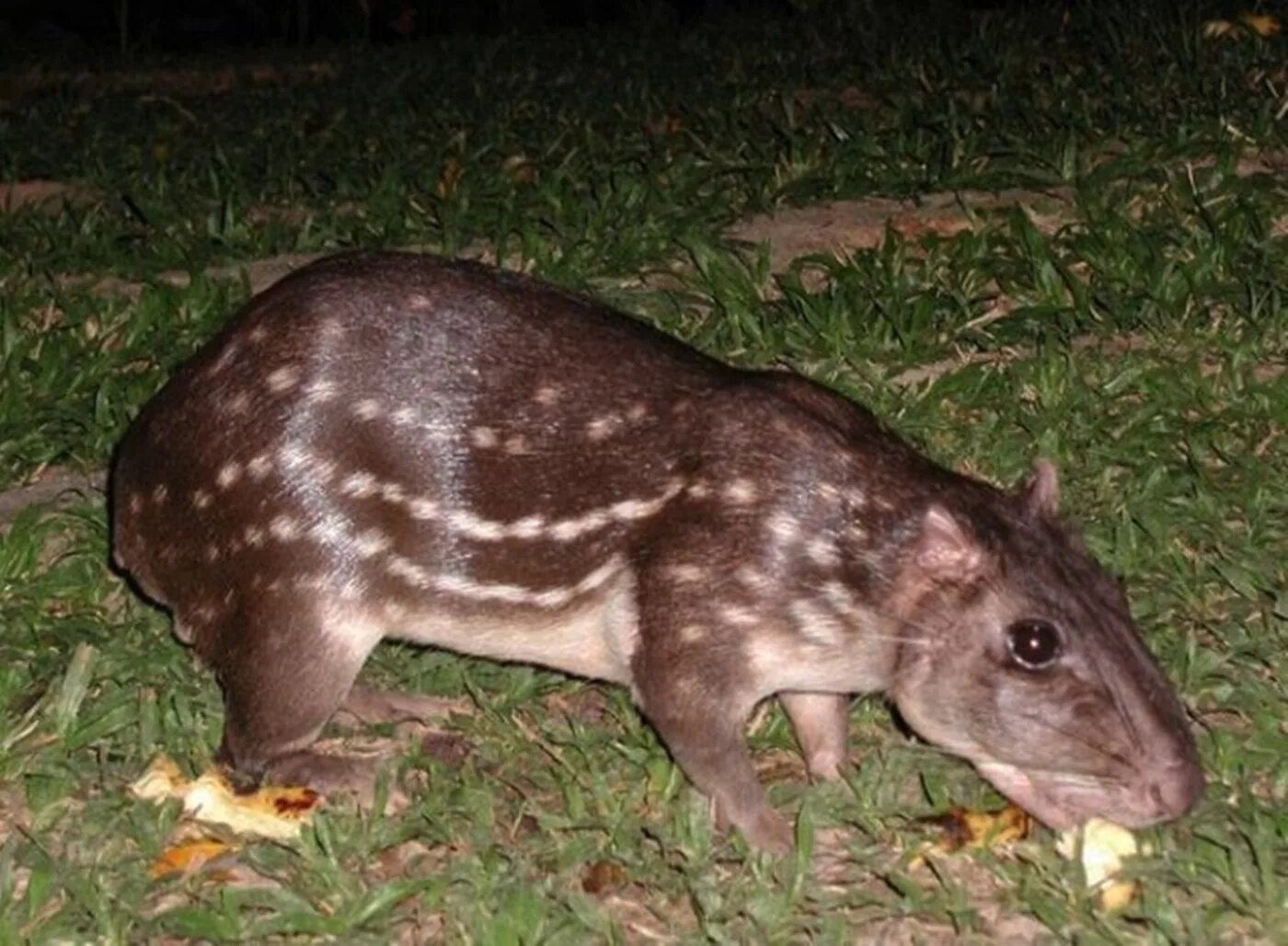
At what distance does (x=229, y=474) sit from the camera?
15.0ft

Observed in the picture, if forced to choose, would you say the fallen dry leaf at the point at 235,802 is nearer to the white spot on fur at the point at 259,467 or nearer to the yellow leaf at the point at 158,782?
the yellow leaf at the point at 158,782

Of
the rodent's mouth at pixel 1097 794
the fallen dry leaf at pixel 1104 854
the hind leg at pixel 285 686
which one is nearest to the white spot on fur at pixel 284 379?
the hind leg at pixel 285 686

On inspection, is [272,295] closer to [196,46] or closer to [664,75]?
[664,75]

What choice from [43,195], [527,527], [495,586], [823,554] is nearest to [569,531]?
[527,527]

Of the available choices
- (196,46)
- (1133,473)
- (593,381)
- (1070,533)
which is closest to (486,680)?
(593,381)

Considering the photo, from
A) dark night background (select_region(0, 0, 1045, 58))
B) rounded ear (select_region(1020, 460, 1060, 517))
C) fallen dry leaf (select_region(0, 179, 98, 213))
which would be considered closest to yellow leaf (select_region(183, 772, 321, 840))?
rounded ear (select_region(1020, 460, 1060, 517))

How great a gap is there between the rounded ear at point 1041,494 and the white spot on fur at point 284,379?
165cm

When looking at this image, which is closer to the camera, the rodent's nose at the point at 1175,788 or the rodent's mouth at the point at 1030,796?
the rodent's nose at the point at 1175,788

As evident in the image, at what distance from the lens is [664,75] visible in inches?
451

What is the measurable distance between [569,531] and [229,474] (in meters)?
0.78

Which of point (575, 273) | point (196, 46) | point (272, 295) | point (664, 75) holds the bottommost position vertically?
point (196, 46)

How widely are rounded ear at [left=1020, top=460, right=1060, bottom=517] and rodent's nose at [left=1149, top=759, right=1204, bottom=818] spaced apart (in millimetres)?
644

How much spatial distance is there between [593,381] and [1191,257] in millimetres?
3261

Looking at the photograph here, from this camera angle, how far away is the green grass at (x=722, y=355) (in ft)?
13.9
